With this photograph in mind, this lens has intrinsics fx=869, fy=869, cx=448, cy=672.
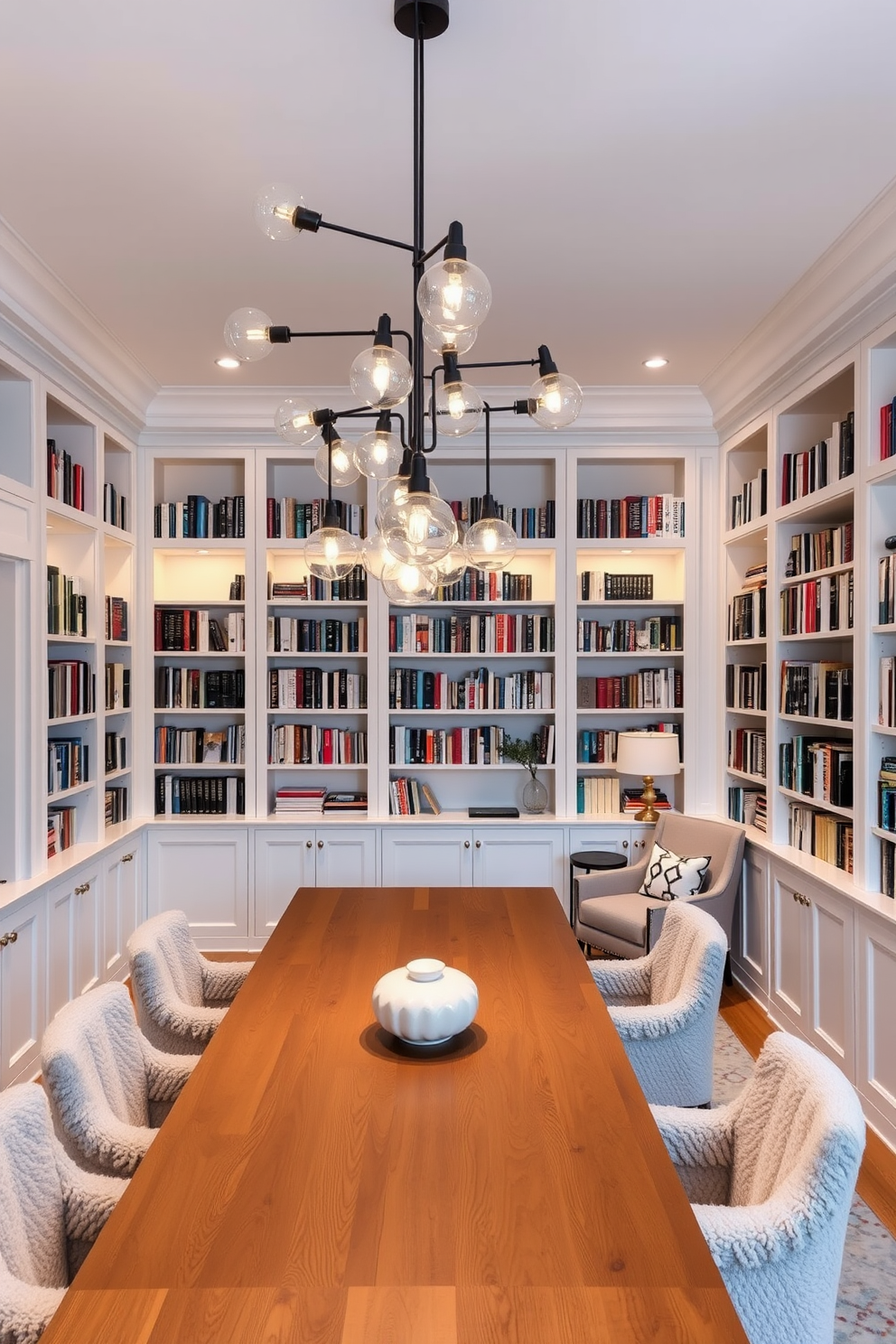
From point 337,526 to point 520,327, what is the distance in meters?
1.74

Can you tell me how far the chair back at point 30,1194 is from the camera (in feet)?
4.26

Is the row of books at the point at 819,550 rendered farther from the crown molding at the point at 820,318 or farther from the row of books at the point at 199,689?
the row of books at the point at 199,689

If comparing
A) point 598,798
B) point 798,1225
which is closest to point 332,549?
point 798,1225

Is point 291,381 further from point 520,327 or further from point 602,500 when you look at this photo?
point 602,500

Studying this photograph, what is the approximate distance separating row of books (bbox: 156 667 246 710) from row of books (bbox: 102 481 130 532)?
32.2 inches

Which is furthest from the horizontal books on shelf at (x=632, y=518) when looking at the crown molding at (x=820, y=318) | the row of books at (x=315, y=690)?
the row of books at (x=315, y=690)

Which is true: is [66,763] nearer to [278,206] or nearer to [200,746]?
[200,746]

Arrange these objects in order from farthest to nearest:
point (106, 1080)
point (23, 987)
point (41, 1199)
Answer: point (23, 987) → point (106, 1080) → point (41, 1199)

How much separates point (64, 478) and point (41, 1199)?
3.11 m

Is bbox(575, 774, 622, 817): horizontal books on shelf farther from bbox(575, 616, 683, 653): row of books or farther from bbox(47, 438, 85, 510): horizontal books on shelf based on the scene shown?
bbox(47, 438, 85, 510): horizontal books on shelf

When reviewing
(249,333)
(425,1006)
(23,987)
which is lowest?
(23,987)

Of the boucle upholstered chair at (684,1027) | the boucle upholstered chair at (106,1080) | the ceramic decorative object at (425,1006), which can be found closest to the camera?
the boucle upholstered chair at (106,1080)

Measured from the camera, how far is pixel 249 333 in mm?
1888

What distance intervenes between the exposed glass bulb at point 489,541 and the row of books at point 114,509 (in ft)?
8.28
